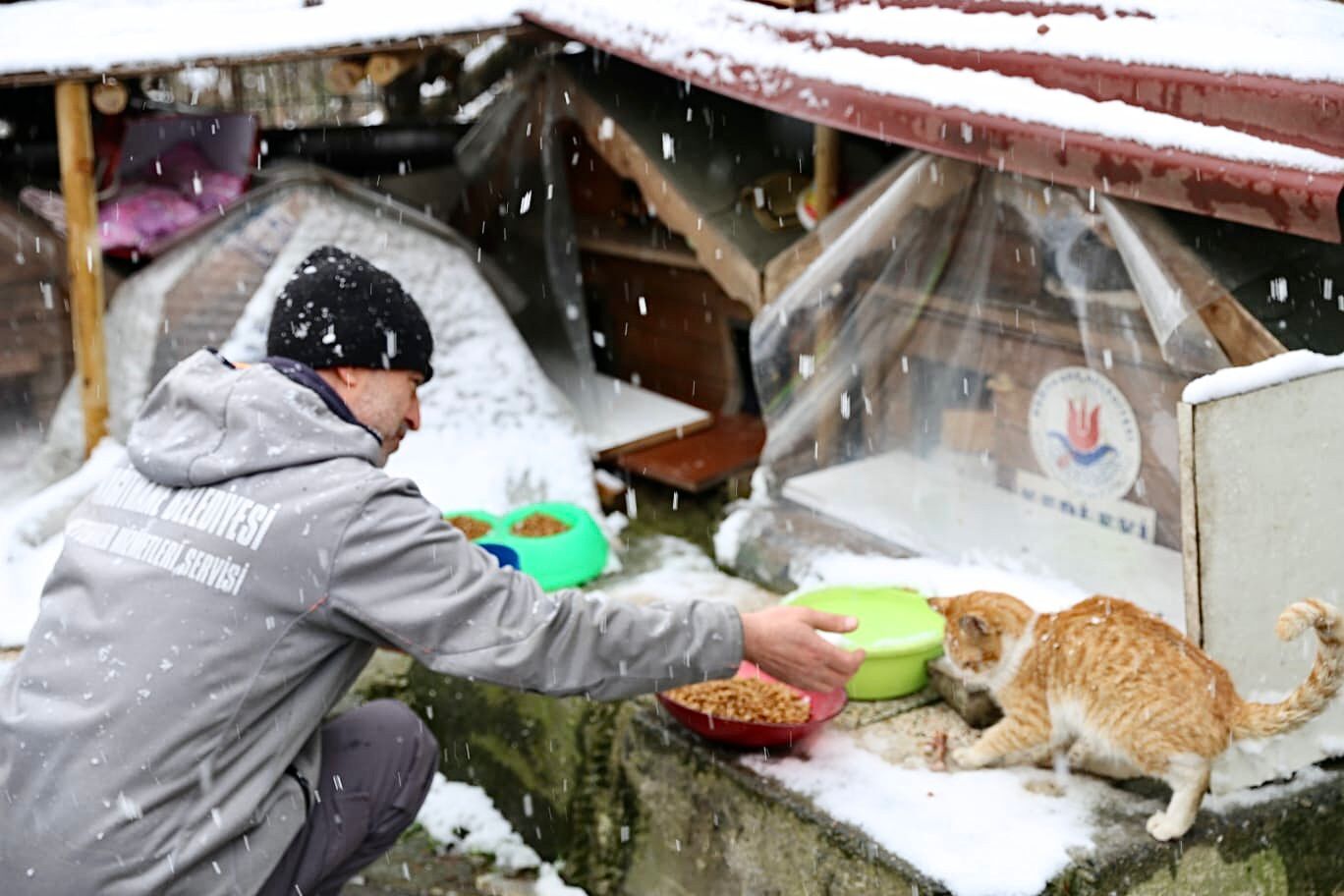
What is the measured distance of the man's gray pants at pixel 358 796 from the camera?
3.42m

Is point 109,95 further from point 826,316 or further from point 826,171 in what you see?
point 826,316

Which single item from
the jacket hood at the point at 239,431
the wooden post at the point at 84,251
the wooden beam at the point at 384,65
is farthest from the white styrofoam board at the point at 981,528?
the wooden post at the point at 84,251

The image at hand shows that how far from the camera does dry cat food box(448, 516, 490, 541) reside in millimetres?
5656

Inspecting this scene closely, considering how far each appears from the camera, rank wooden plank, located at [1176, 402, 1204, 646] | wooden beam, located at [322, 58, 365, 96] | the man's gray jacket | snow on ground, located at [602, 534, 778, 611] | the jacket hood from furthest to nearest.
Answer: wooden beam, located at [322, 58, 365, 96] < snow on ground, located at [602, 534, 778, 611] < wooden plank, located at [1176, 402, 1204, 646] < the jacket hood < the man's gray jacket

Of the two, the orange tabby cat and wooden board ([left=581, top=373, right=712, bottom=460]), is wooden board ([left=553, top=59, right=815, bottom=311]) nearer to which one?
wooden board ([left=581, top=373, right=712, bottom=460])

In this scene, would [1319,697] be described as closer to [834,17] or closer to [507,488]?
[834,17]

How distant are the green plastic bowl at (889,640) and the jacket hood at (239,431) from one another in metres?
1.85

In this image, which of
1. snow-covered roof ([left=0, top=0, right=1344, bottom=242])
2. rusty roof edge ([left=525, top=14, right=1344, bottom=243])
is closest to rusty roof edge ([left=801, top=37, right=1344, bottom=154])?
snow-covered roof ([left=0, top=0, right=1344, bottom=242])

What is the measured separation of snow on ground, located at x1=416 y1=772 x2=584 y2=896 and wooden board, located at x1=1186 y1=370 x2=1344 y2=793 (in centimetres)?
219

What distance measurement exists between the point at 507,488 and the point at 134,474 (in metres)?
3.19

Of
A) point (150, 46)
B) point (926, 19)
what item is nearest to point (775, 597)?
point (926, 19)

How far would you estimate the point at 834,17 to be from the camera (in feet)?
16.3

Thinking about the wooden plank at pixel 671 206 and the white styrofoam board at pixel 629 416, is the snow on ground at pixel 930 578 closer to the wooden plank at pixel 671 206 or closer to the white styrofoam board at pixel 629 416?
the wooden plank at pixel 671 206

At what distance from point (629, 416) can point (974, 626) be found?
3.75 m
